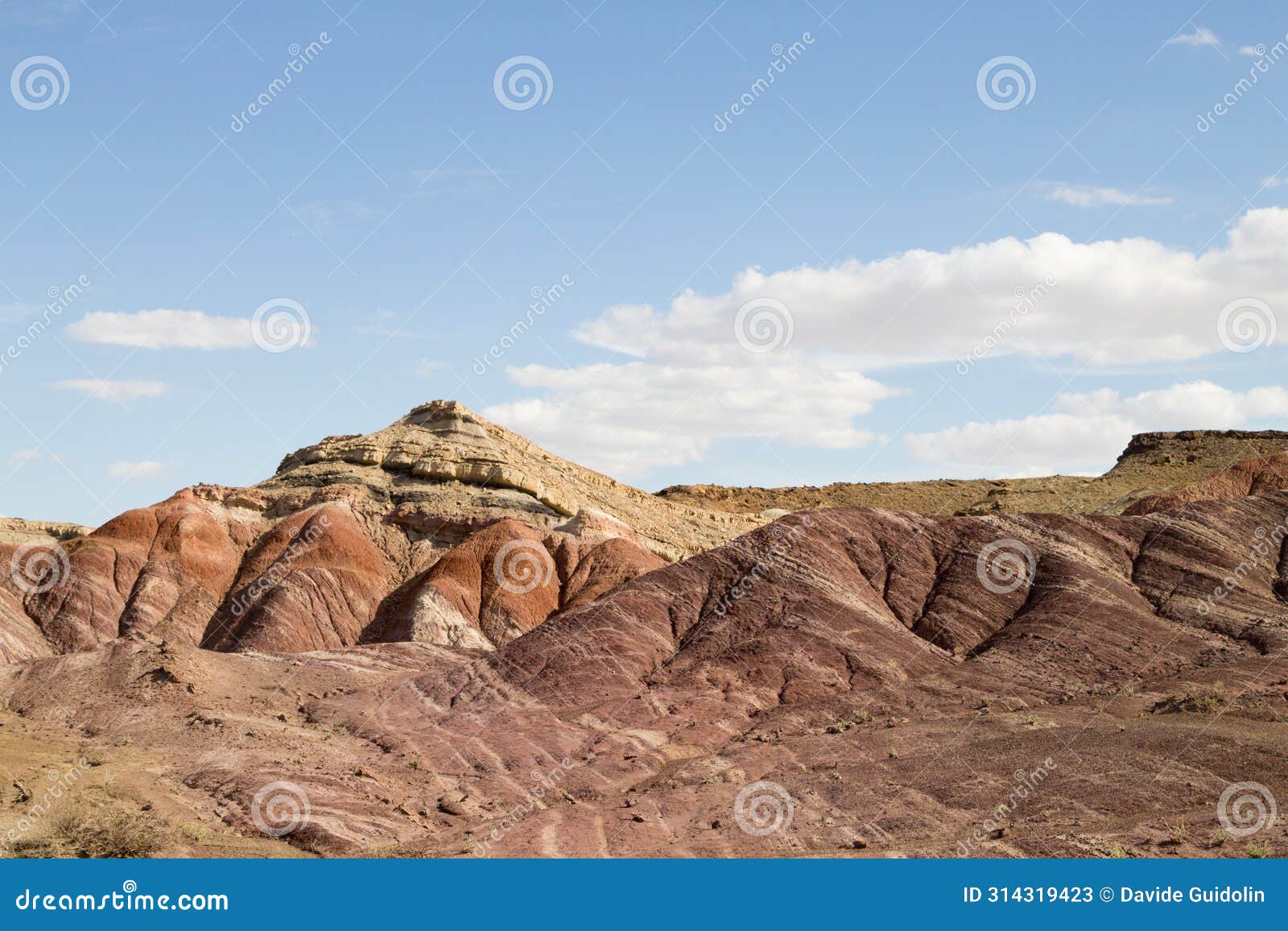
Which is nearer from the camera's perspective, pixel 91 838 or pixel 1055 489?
pixel 91 838

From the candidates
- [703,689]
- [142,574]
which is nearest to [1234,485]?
[703,689]

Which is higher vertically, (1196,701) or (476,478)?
(476,478)

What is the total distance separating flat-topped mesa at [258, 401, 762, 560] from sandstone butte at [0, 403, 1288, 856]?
255 inches

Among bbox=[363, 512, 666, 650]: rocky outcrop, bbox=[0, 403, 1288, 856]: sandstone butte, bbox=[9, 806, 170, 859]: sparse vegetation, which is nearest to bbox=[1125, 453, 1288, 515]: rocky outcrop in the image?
bbox=[0, 403, 1288, 856]: sandstone butte

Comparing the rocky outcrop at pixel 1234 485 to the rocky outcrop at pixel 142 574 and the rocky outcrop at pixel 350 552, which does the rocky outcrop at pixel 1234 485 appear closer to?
the rocky outcrop at pixel 350 552

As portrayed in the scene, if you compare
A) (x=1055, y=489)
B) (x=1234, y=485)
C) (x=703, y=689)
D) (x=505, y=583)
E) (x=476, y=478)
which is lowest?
(x=703, y=689)

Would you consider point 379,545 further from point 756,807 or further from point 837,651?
point 756,807

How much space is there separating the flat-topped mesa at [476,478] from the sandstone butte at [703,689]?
6487 mm

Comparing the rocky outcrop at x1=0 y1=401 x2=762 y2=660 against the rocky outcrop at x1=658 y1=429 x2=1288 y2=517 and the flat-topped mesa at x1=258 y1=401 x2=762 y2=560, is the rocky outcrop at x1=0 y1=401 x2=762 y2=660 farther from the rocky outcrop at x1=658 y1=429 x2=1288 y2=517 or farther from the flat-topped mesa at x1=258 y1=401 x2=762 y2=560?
the rocky outcrop at x1=658 y1=429 x2=1288 y2=517

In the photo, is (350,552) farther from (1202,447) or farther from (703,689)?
(1202,447)

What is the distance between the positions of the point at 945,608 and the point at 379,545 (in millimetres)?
33535

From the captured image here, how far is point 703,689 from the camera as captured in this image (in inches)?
1607

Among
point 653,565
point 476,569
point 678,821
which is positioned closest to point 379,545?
point 476,569

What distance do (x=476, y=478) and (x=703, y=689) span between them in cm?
3389
